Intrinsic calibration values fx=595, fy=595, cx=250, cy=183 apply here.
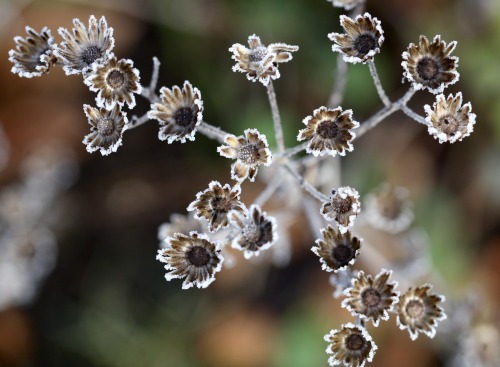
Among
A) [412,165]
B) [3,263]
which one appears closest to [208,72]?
[412,165]

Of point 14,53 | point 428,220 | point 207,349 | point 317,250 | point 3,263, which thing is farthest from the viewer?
point 207,349

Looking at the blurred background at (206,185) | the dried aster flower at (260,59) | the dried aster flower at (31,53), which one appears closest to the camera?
the dried aster flower at (260,59)

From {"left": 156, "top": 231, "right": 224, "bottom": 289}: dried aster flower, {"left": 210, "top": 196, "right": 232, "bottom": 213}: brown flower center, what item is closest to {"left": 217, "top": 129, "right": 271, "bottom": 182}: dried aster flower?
{"left": 210, "top": 196, "right": 232, "bottom": 213}: brown flower center

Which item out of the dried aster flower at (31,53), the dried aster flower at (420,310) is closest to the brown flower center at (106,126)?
the dried aster flower at (31,53)

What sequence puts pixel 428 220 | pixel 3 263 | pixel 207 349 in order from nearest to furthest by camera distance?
pixel 3 263, pixel 428 220, pixel 207 349

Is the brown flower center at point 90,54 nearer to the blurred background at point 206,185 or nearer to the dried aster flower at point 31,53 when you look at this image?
the dried aster flower at point 31,53

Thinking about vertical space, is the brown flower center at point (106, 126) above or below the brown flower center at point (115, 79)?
below

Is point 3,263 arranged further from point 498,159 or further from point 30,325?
point 498,159
